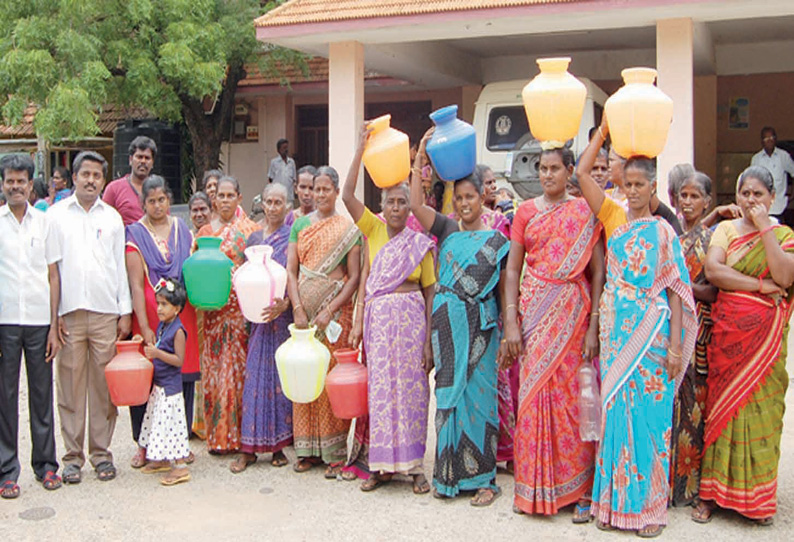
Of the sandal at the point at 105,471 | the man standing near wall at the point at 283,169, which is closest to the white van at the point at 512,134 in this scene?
the man standing near wall at the point at 283,169

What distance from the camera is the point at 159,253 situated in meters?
4.94

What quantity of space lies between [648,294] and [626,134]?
72 cm

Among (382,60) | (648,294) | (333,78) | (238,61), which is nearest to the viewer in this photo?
(648,294)

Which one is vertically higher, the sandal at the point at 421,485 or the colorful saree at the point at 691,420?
the colorful saree at the point at 691,420

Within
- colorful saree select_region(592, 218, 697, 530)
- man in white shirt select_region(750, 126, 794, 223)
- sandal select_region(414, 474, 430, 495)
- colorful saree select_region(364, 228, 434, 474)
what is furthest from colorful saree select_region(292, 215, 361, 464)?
man in white shirt select_region(750, 126, 794, 223)

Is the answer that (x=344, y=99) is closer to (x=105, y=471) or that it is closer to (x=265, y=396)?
(x=265, y=396)

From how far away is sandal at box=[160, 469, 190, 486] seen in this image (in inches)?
184

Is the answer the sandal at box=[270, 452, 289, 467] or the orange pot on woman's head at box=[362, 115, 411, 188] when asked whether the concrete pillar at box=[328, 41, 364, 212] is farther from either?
the orange pot on woman's head at box=[362, 115, 411, 188]

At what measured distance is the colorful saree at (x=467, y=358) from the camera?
421cm

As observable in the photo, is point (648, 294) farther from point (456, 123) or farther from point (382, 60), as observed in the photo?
point (382, 60)

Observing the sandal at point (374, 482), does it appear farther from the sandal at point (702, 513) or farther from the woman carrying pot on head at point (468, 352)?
the sandal at point (702, 513)

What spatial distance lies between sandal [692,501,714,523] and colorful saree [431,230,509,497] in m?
0.96

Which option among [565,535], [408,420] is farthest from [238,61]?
[565,535]

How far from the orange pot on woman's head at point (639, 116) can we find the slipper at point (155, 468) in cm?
301
